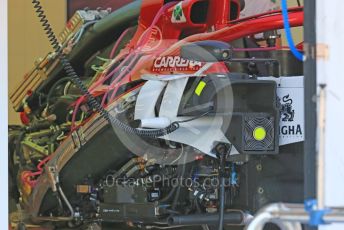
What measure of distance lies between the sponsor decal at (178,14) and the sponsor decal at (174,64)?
0.90 ft

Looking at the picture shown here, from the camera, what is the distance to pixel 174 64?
429 cm

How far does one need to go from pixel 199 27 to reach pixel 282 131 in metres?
1.16

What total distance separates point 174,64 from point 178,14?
37 centimetres

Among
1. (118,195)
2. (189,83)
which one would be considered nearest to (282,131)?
(189,83)

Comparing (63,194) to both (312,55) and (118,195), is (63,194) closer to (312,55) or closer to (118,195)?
(118,195)

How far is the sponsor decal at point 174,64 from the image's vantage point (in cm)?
415

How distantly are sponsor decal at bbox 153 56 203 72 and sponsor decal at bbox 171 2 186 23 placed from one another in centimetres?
27

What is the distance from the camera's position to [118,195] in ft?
15.4

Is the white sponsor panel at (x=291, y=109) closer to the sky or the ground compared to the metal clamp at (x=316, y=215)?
closer to the sky

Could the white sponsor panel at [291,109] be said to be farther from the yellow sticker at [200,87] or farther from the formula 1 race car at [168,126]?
Answer: the yellow sticker at [200,87]

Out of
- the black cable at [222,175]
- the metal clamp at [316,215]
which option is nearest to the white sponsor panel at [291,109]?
the black cable at [222,175]

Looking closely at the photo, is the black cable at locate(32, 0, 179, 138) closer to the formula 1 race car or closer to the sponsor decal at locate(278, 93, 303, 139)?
the formula 1 race car

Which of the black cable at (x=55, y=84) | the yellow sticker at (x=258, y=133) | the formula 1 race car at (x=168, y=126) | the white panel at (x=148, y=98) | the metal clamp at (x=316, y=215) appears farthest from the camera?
the black cable at (x=55, y=84)

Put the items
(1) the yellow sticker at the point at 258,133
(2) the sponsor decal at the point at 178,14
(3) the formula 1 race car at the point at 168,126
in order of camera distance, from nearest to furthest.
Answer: (1) the yellow sticker at the point at 258,133, (3) the formula 1 race car at the point at 168,126, (2) the sponsor decal at the point at 178,14
